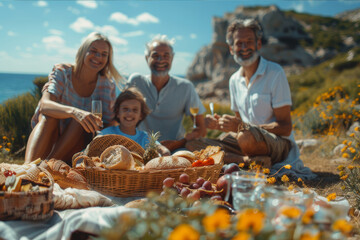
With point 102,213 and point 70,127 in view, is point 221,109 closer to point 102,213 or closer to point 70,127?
point 70,127

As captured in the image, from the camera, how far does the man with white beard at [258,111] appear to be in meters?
4.04

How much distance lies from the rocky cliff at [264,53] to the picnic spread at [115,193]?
109ft

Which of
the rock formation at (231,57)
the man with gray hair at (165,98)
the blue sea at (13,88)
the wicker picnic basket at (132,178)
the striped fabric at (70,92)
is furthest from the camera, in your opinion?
the rock formation at (231,57)

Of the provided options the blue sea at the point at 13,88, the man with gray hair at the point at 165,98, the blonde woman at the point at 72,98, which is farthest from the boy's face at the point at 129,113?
the blue sea at the point at 13,88

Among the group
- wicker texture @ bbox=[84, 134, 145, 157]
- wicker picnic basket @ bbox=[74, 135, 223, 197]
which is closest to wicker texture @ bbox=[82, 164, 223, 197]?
wicker picnic basket @ bbox=[74, 135, 223, 197]

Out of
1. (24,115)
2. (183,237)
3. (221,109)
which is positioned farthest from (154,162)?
(221,109)

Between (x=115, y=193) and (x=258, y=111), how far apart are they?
2529 millimetres

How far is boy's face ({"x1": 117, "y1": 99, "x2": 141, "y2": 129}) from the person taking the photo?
400cm

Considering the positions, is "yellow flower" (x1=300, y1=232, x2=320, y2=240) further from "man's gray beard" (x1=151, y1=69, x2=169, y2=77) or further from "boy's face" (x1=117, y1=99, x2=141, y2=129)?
"man's gray beard" (x1=151, y1=69, x2=169, y2=77)

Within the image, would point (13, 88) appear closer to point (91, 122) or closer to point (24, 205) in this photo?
point (91, 122)

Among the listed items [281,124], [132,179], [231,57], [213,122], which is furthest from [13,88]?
[132,179]

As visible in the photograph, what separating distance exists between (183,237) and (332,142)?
5.37 metres

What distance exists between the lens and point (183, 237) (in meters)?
0.95

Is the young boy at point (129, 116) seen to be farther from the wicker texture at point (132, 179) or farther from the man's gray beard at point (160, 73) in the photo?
the wicker texture at point (132, 179)
